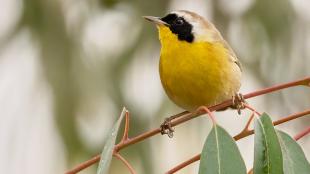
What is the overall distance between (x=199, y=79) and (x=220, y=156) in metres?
0.89

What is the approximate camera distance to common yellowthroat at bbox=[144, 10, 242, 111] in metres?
2.30

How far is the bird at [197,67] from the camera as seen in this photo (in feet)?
7.56

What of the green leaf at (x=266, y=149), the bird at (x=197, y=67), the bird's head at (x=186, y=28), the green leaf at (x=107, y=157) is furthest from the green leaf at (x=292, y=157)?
the bird's head at (x=186, y=28)

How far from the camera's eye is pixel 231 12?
3975mm

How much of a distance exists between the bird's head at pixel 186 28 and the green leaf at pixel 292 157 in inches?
39.4

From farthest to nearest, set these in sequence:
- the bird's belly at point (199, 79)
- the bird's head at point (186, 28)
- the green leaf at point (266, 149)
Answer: the bird's head at point (186, 28), the bird's belly at point (199, 79), the green leaf at point (266, 149)

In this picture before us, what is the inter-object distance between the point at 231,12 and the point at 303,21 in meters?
0.41

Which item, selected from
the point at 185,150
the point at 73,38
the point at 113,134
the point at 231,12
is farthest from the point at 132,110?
the point at 113,134

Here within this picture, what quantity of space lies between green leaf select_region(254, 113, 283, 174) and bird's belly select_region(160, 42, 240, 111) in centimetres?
84

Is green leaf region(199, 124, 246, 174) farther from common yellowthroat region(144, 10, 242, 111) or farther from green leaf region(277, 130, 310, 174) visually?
common yellowthroat region(144, 10, 242, 111)

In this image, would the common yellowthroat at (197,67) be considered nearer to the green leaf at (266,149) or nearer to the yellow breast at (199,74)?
the yellow breast at (199,74)

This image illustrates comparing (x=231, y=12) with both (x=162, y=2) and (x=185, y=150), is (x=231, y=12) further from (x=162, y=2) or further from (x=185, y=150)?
(x=185, y=150)

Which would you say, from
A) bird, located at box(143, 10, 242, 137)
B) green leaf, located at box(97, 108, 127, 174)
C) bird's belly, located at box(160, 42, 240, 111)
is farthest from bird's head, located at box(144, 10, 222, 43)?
green leaf, located at box(97, 108, 127, 174)

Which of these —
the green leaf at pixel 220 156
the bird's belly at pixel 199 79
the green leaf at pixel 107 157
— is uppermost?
the green leaf at pixel 220 156
